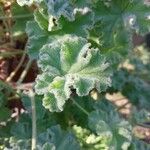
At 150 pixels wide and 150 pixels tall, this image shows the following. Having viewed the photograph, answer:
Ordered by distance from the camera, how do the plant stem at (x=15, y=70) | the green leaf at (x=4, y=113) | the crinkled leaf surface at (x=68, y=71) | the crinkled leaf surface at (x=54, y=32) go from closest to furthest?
the crinkled leaf surface at (x=68, y=71) < the crinkled leaf surface at (x=54, y=32) < the green leaf at (x=4, y=113) < the plant stem at (x=15, y=70)

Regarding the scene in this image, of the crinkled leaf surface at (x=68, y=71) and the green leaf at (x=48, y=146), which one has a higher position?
the crinkled leaf surface at (x=68, y=71)

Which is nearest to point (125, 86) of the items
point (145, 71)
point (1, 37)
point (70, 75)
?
point (145, 71)

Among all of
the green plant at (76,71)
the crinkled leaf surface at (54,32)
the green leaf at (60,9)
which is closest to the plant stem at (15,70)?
the green plant at (76,71)

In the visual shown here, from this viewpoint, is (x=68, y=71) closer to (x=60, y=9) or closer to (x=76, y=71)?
(x=76, y=71)

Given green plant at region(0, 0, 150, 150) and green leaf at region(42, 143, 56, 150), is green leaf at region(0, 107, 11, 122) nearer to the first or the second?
green plant at region(0, 0, 150, 150)

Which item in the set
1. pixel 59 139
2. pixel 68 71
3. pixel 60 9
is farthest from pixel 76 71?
pixel 59 139

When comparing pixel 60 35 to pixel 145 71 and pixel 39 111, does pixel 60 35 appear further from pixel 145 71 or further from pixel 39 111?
pixel 145 71

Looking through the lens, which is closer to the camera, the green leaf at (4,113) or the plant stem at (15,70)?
the green leaf at (4,113)

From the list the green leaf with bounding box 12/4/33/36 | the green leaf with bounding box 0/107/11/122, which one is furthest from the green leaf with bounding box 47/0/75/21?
the green leaf with bounding box 0/107/11/122

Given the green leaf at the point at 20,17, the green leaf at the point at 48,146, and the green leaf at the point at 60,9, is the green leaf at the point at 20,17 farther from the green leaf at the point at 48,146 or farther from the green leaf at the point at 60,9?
the green leaf at the point at 48,146
